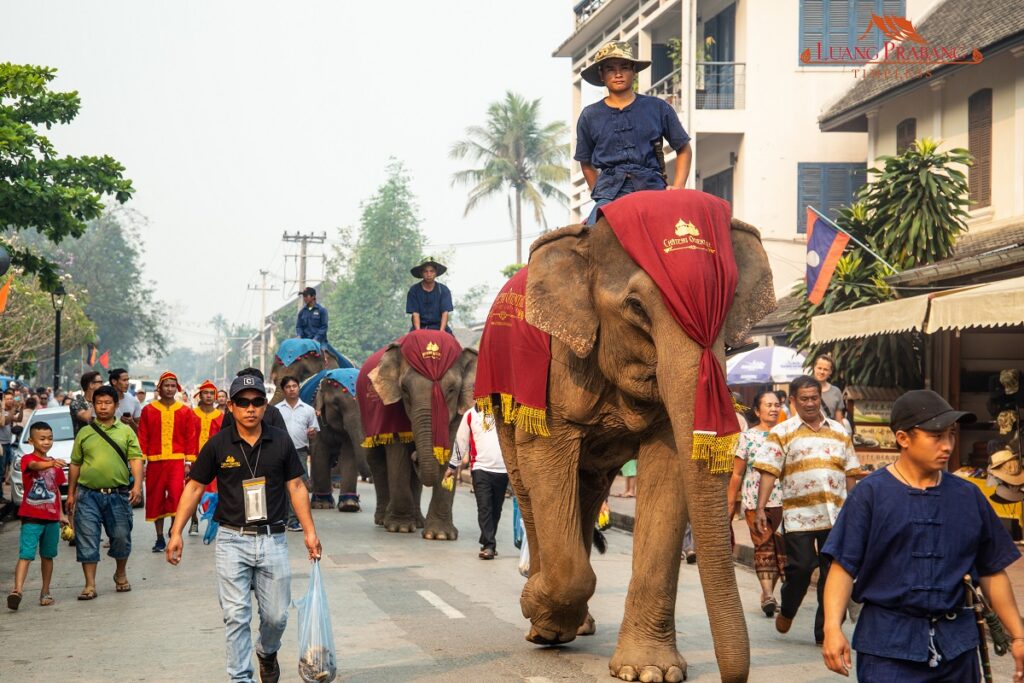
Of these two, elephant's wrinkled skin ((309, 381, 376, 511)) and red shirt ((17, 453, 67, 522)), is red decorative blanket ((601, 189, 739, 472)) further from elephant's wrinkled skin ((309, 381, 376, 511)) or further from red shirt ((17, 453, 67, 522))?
elephant's wrinkled skin ((309, 381, 376, 511))

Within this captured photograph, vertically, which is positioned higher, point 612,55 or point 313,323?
point 612,55

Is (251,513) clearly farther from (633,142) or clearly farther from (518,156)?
(518,156)

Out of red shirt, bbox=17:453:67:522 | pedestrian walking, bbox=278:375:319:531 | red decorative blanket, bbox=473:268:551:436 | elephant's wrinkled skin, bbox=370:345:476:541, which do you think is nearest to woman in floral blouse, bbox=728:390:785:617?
red decorative blanket, bbox=473:268:551:436

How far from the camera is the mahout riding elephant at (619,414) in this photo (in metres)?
7.22

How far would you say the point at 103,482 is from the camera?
38.3ft

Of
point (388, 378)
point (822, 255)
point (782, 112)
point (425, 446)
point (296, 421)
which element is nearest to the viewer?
point (425, 446)

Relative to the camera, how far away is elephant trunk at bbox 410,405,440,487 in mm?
15508

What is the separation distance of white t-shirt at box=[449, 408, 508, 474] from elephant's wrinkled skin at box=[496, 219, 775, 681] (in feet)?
17.6

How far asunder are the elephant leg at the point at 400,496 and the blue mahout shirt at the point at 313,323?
242 inches

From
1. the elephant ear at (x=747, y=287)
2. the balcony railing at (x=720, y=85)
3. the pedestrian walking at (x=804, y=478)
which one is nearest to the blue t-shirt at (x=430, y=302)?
the pedestrian walking at (x=804, y=478)

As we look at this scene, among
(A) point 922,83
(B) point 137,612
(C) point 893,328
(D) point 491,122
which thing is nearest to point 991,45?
(A) point 922,83

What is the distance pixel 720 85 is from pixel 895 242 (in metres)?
13.0

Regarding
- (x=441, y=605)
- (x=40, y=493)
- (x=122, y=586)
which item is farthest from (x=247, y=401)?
(x=122, y=586)

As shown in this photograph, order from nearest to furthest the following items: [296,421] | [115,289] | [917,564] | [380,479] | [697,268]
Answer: [917,564] → [697,268] → [296,421] → [380,479] → [115,289]
